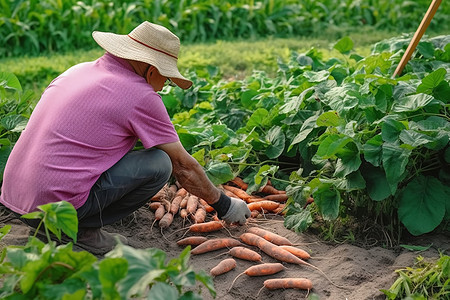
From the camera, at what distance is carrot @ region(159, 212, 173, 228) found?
4094 millimetres

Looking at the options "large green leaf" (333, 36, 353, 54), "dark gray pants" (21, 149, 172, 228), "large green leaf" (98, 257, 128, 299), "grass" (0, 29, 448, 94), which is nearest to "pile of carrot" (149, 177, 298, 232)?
"dark gray pants" (21, 149, 172, 228)

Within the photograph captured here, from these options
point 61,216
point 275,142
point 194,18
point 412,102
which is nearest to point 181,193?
point 275,142

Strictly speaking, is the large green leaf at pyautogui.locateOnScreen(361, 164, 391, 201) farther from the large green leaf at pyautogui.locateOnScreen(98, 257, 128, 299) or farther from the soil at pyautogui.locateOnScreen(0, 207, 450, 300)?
the large green leaf at pyautogui.locateOnScreen(98, 257, 128, 299)

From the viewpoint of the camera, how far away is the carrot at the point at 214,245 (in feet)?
12.5

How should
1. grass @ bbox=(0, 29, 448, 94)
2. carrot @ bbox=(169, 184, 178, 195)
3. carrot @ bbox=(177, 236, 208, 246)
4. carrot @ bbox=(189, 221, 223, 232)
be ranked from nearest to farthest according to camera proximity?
carrot @ bbox=(177, 236, 208, 246)
carrot @ bbox=(189, 221, 223, 232)
carrot @ bbox=(169, 184, 178, 195)
grass @ bbox=(0, 29, 448, 94)

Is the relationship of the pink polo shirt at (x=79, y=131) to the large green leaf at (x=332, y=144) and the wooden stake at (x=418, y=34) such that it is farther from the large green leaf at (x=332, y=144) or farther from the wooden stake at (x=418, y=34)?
the wooden stake at (x=418, y=34)

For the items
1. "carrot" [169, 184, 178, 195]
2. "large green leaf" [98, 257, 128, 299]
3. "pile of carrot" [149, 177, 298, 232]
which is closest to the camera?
"large green leaf" [98, 257, 128, 299]

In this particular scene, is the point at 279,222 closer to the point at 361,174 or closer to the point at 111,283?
the point at 361,174

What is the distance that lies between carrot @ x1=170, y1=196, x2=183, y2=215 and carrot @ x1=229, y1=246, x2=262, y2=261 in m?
0.63

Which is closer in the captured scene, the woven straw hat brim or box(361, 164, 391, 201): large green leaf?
the woven straw hat brim

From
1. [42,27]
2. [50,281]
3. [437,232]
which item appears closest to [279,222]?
[437,232]

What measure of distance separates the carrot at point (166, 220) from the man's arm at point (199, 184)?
36 centimetres

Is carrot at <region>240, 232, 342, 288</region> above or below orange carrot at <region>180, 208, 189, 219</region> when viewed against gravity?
above

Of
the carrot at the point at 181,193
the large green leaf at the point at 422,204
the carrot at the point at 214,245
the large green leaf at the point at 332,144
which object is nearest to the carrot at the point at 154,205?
the carrot at the point at 181,193
